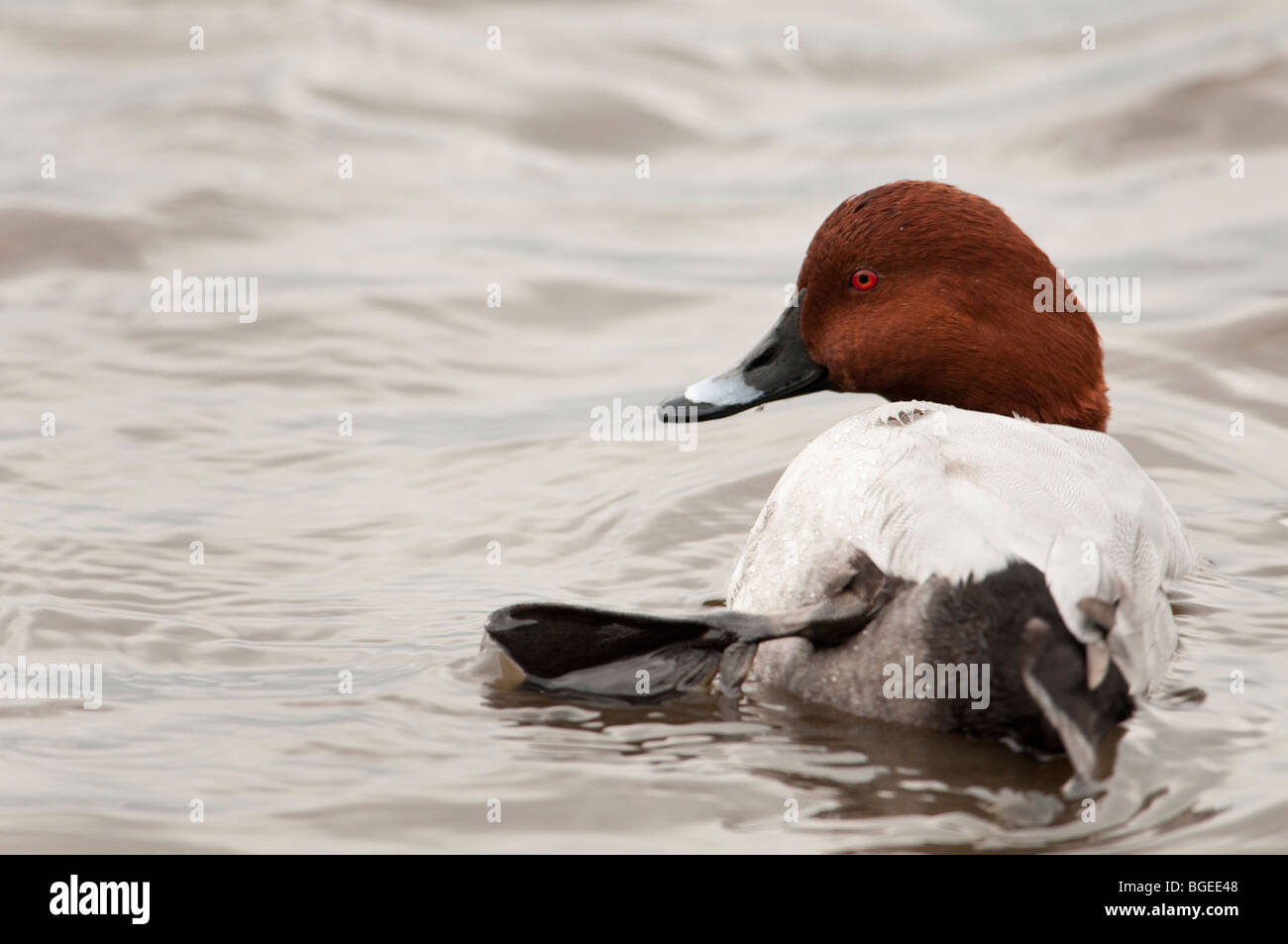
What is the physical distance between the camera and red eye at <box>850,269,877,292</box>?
490 cm

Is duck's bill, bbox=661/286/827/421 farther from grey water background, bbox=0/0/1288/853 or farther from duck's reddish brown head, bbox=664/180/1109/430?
grey water background, bbox=0/0/1288/853

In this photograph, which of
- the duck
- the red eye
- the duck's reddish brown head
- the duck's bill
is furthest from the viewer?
the duck's bill

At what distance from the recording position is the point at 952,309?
479cm

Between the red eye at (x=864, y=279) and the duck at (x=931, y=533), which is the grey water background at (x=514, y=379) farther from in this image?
the red eye at (x=864, y=279)

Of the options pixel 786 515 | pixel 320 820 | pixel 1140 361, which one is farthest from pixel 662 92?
pixel 320 820

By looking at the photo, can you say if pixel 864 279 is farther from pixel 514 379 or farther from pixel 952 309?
pixel 514 379

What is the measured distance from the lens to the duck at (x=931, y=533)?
3.68 metres

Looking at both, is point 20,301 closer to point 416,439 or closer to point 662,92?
point 416,439

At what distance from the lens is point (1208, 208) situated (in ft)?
29.5

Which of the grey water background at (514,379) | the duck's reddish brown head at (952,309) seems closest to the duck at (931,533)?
the duck's reddish brown head at (952,309)

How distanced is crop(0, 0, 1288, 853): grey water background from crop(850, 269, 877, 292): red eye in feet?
3.76

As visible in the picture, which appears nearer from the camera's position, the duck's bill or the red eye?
the red eye

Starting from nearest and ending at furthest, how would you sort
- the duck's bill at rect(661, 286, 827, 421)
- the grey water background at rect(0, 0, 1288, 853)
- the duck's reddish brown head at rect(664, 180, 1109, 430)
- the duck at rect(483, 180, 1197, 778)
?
the duck at rect(483, 180, 1197, 778)
the grey water background at rect(0, 0, 1288, 853)
the duck's reddish brown head at rect(664, 180, 1109, 430)
the duck's bill at rect(661, 286, 827, 421)

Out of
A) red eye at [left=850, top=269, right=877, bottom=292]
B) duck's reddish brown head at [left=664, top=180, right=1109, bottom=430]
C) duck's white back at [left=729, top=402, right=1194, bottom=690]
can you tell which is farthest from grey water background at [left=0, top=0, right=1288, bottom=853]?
red eye at [left=850, top=269, right=877, bottom=292]
